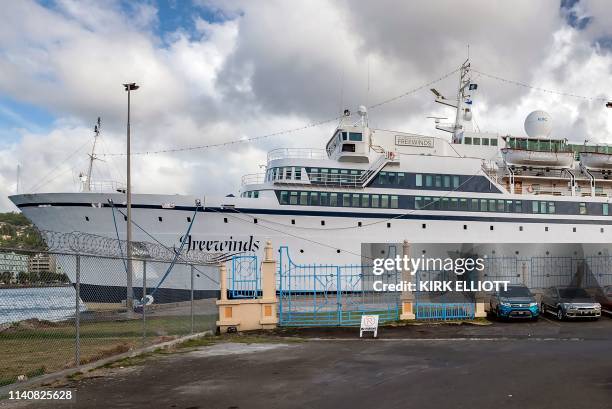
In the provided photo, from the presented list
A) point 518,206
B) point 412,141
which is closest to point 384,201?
point 412,141

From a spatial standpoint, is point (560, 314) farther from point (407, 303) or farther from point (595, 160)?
point (595, 160)

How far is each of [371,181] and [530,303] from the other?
47.1 feet

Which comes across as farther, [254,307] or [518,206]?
[518,206]

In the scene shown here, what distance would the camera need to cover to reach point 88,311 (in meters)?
26.8

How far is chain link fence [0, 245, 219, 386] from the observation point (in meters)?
9.75

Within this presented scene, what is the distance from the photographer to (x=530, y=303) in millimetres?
19391

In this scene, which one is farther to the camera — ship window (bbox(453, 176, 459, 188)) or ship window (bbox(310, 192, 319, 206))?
ship window (bbox(453, 176, 459, 188))

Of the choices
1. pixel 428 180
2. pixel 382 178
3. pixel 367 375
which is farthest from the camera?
pixel 428 180

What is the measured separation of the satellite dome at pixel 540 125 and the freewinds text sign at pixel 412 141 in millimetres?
8782

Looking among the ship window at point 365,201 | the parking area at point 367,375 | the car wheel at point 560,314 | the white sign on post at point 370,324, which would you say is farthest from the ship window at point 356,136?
the parking area at point 367,375

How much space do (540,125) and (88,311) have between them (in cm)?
3290

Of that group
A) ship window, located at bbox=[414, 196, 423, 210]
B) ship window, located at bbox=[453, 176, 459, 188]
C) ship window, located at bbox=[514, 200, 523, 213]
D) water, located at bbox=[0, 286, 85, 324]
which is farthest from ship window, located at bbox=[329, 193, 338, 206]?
water, located at bbox=[0, 286, 85, 324]

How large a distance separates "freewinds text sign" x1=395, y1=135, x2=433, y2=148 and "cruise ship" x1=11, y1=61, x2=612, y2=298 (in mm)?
69

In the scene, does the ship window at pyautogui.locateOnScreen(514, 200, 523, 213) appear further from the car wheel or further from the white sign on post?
the white sign on post
